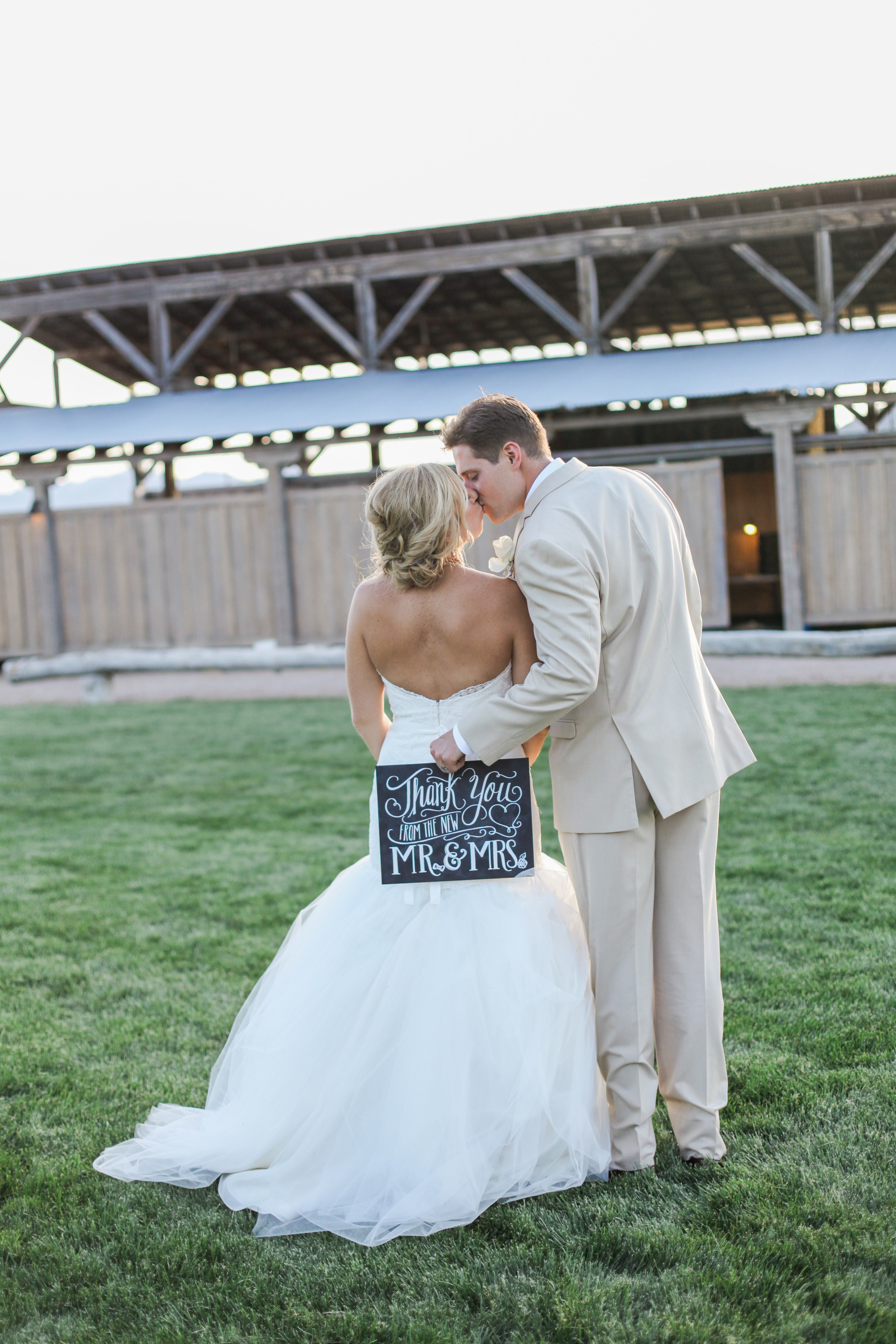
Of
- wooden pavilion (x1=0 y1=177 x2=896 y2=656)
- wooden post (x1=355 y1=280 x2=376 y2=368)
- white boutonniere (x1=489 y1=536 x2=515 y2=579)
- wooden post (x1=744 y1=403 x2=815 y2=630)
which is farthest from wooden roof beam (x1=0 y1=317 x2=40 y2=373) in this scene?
white boutonniere (x1=489 y1=536 x2=515 y2=579)

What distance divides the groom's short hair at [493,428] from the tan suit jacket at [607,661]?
0.13 m

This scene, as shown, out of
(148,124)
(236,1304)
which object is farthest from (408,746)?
(148,124)

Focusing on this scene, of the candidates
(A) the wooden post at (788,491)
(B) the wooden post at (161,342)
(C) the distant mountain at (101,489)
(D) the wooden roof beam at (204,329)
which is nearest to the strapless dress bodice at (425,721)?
(A) the wooden post at (788,491)

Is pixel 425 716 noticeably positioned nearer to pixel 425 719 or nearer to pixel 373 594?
pixel 425 719

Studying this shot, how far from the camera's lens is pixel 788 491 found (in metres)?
12.2

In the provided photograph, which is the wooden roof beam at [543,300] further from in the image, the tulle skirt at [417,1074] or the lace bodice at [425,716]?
the tulle skirt at [417,1074]

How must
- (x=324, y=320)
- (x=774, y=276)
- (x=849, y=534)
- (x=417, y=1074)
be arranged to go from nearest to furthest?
(x=417, y=1074) → (x=849, y=534) → (x=774, y=276) → (x=324, y=320)

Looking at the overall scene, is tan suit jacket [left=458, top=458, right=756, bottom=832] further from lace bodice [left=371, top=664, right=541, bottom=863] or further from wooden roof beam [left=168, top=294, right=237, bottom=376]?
wooden roof beam [left=168, top=294, right=237, bottom=376]

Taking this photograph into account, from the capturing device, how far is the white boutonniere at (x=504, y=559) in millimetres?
2793

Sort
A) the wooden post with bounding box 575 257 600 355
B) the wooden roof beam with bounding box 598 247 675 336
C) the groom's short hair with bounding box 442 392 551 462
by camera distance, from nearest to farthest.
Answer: the groom's short hair with bounding box 442 392 551 462, the wooden roof beam with bounding box 598 247 675 336, the wooden post with bounding box 575 257 600 355

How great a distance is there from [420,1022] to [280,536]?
1133 cm

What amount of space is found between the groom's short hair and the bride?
11 cm

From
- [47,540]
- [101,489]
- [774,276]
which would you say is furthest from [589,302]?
[101,489]

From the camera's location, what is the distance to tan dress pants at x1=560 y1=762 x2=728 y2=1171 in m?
2.67
